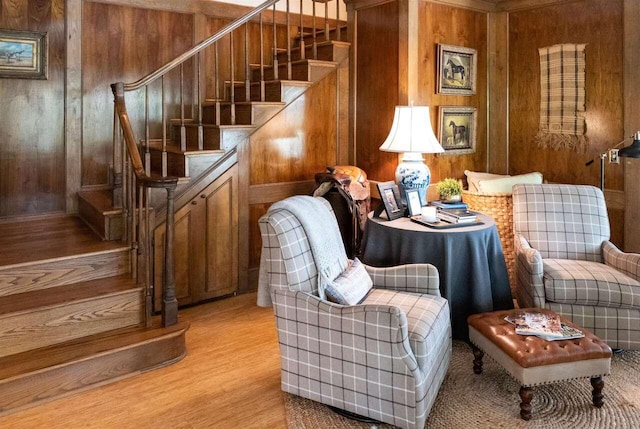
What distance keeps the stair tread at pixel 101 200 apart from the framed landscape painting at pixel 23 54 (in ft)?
3.25

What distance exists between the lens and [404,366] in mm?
2223

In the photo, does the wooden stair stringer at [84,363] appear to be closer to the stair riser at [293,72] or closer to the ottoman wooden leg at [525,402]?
the ottoman wooden leg at [525,402]

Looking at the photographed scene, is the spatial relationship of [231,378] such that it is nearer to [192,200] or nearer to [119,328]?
[119,328]

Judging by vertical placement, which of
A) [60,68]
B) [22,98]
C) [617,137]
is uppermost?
[60,68]

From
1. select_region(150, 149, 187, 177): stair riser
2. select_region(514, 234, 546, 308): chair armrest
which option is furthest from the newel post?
select_region(514, 234, 546, 308): chair armrest

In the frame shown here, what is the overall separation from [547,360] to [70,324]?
2.53 meters

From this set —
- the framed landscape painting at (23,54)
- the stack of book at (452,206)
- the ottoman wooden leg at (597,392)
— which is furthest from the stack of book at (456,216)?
the framed landscape painting at (23,54)

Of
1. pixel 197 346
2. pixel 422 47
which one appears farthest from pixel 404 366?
pixel 422 47

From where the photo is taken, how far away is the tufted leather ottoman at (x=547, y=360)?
7.66ft

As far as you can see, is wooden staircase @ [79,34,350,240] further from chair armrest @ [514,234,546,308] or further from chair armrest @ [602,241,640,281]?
chair armrest @ [602,241,640,281]

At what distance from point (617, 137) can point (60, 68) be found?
4493 millimetres

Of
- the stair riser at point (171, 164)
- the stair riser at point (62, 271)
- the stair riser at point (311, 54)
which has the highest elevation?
the stair riser at point (311, 54)

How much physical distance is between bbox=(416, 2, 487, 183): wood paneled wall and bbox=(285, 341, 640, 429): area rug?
2098 mm

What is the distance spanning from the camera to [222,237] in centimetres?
415
